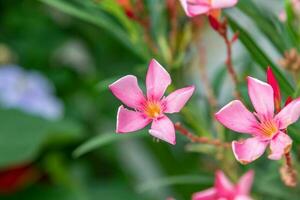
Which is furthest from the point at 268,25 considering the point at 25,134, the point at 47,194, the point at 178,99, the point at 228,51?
the point at 47,194

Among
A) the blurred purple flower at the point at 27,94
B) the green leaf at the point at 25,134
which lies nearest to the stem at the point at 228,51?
the green leaf at the point at 25,134

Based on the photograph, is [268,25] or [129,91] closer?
[129,91]

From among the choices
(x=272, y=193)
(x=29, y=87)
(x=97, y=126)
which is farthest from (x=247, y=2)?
(x=97, y=126)

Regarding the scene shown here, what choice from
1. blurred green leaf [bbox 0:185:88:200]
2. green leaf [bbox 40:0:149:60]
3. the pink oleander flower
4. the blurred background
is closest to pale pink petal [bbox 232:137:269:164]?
the pink oleander flower

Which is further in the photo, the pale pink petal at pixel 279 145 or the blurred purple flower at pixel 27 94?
the blurred purple flower at pixel 27 94

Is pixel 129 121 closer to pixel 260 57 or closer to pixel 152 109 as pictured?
pixel 152 109

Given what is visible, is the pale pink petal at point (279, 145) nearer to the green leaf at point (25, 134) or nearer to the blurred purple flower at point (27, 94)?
the green leaf at point (25, 134)
